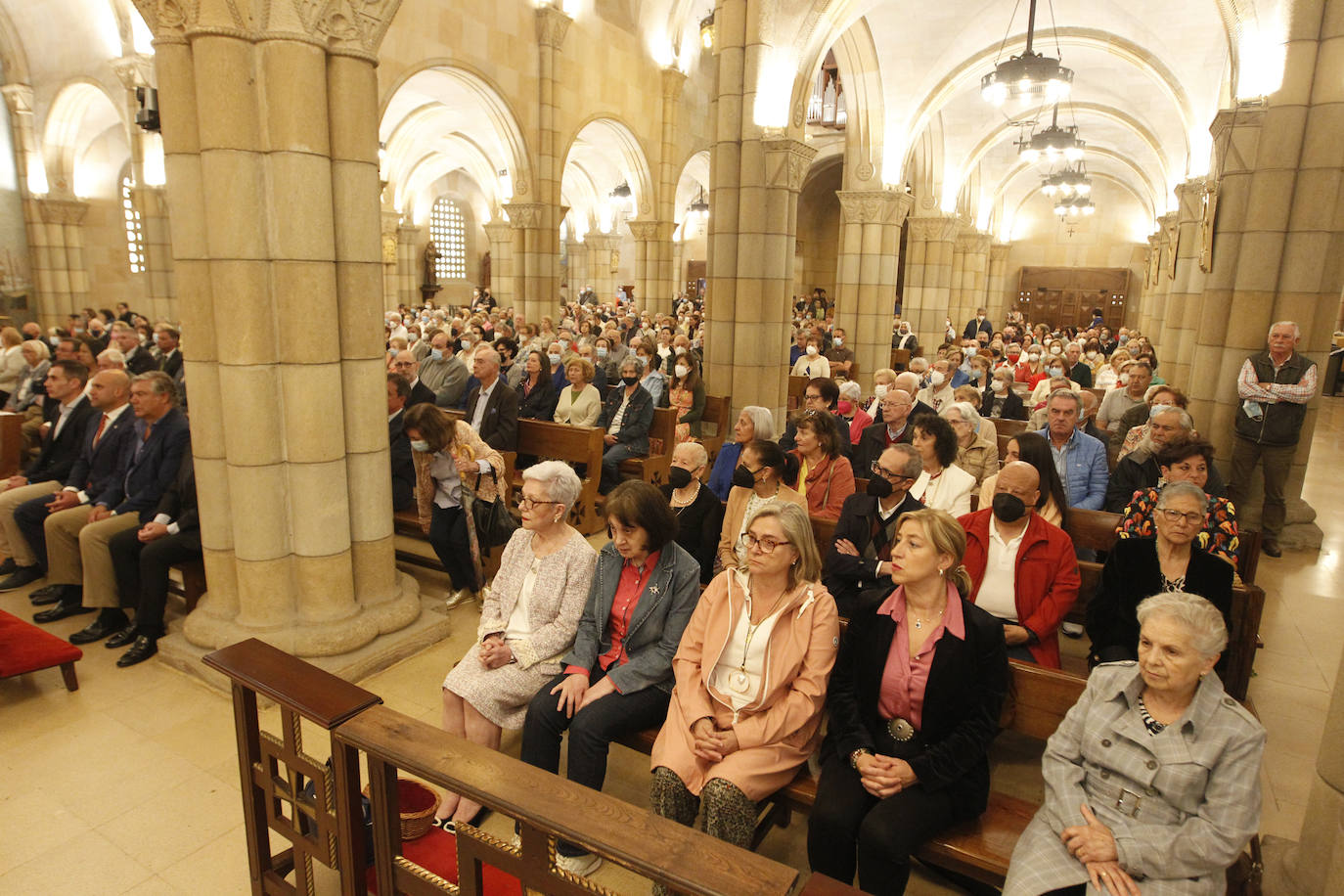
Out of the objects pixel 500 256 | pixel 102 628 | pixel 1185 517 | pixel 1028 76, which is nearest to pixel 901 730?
pixel 1185 517

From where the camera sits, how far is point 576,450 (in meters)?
6.20

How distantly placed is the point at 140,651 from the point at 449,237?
2862 centimetres

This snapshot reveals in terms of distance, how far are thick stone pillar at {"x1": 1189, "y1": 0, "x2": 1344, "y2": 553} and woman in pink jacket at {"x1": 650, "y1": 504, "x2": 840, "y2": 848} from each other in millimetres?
5830

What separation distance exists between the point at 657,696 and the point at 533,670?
0.56 m

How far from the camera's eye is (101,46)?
1562 cm

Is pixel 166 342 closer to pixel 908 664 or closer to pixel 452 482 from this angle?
pixel 452 482

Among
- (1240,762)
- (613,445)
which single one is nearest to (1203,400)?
(613,445)

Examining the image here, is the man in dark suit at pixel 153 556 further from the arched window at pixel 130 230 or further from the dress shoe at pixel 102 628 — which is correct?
the arched window at pixel 130 230

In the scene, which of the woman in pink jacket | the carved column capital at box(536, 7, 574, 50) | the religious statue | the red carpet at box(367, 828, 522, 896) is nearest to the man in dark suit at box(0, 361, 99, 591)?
the red carpet at box(367, 828, 522, 896)

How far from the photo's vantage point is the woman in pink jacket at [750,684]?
2.65 m

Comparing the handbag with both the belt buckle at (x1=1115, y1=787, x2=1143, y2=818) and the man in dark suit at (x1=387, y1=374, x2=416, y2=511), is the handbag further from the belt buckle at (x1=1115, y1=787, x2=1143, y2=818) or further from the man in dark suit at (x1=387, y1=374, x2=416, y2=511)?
the belt buckle at (x1=1115, y1=787, x2=1143, y2=818)

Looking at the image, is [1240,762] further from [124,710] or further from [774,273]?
[774,273]

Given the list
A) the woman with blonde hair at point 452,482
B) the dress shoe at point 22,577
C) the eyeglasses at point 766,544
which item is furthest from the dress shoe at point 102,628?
the eyeglasses at point 766,544

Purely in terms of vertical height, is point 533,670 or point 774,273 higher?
point 774,273
